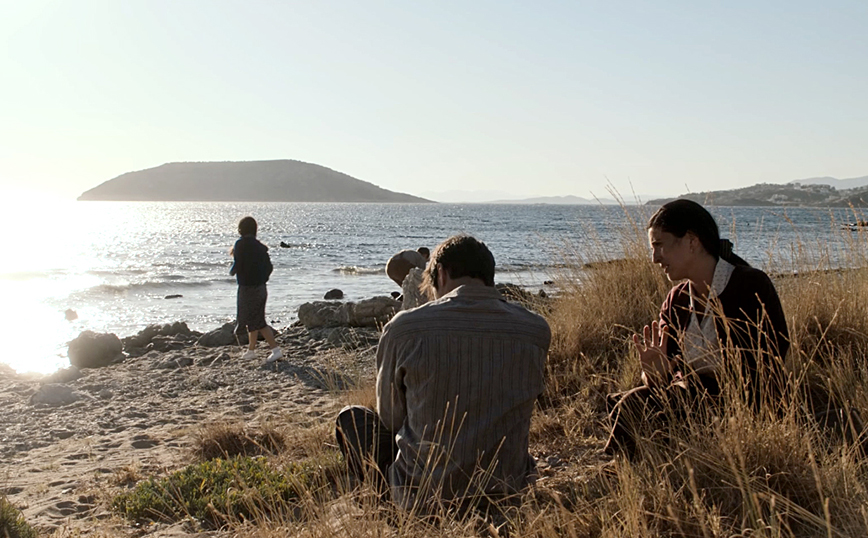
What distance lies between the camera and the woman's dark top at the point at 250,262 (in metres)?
9.36

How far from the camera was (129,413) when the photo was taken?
735cm

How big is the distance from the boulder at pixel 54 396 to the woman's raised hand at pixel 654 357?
22.3ft

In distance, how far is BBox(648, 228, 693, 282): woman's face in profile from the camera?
11.8 ft

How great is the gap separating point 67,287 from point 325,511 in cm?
2581

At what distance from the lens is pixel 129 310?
65.6ft

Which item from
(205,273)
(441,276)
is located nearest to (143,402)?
(441,276)

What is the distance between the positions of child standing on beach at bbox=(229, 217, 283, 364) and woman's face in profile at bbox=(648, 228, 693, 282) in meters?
6.59

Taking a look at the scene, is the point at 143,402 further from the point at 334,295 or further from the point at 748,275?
the point at 334,295

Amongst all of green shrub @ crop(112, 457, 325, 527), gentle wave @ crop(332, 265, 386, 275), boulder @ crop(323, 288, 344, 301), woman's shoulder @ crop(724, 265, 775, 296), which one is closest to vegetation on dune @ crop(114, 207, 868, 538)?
green shrub @ crop(112, 457, 325, 527)

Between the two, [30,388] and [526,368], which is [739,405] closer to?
[526,368]

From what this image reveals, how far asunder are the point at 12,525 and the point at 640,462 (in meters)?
3.19

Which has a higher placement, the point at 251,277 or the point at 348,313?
the point at 251,277

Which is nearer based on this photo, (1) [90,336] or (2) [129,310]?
(1) [90,336]

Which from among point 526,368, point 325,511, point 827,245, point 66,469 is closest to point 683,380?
point 526,368
